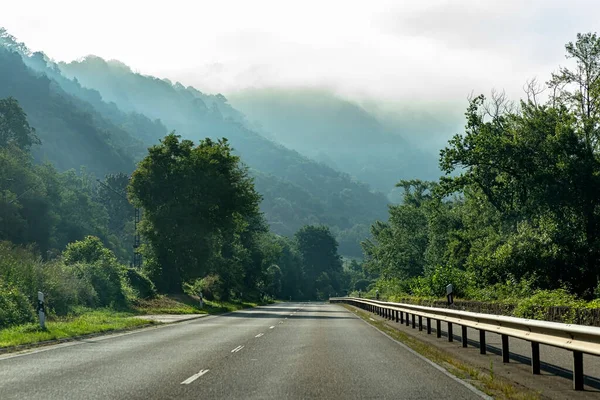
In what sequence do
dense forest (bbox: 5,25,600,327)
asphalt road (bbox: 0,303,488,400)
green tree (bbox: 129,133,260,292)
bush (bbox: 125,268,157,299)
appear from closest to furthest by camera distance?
asphalt road (bbox: 0,303,488,400), dense forest (bbox: 5,25,600,327), bush (bbox: 125,268,157,299), green tree (bbox: 129,133,260,292)

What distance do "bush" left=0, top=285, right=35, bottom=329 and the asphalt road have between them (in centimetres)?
604

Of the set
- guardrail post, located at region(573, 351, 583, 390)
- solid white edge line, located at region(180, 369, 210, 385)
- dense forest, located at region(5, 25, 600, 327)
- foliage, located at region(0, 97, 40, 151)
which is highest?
foliage, located at region(0, 97, 40, 151)

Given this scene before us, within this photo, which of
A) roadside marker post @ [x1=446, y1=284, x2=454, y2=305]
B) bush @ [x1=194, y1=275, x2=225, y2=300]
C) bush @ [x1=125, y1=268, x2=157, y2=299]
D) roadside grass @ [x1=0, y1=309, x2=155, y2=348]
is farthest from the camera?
bush @ [x1=194, y1=275, x2=225, y2=300]

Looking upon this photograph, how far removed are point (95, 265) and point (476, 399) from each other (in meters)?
35.3

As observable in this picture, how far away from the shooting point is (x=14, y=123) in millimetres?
120250

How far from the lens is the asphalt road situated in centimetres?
902

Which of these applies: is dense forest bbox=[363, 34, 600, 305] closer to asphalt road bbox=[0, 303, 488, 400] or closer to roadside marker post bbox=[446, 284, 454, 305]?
roadside marker post bbox=[446, 284, 454, 305]

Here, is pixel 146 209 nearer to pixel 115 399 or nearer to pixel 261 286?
pixel 115 399

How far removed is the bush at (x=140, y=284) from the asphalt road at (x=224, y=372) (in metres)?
29.3

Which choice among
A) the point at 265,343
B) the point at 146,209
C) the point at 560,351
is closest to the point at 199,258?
the point at 146,209

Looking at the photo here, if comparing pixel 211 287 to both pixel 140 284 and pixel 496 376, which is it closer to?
pixel 140 284

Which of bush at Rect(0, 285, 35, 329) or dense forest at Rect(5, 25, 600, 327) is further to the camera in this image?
dense forest at Rect(5, 25, 600, 327)

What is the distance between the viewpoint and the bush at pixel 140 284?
46.8 meters

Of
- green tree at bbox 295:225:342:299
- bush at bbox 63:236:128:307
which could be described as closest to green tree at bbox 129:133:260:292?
bush at bbox 63:236:128:307
